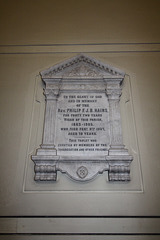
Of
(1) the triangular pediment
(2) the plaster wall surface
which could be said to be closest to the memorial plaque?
(1) the triangular pediment

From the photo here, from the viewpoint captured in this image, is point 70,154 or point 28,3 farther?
point 28,3

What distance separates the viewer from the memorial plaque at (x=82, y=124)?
2.82 meters

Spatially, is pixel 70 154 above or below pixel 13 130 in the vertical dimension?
below

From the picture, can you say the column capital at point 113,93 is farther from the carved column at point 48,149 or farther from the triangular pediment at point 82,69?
the carved column at point 48,149

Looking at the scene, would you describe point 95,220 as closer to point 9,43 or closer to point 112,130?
point 112,130

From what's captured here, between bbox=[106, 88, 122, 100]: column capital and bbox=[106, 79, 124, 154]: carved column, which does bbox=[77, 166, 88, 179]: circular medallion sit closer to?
bbox=[106, 79, 124, 154]: carved column

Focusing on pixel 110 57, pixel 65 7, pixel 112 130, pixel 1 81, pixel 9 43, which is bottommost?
pixel 112 130

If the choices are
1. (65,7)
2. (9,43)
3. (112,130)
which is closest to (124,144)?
(112,130)

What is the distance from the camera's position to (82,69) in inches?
147

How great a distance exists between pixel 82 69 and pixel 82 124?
1.26m

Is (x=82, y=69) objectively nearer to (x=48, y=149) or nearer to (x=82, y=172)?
(x=48, y=149)

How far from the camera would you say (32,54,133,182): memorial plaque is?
9.24 ft

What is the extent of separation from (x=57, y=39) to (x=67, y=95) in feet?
5.57

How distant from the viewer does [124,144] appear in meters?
3.10
